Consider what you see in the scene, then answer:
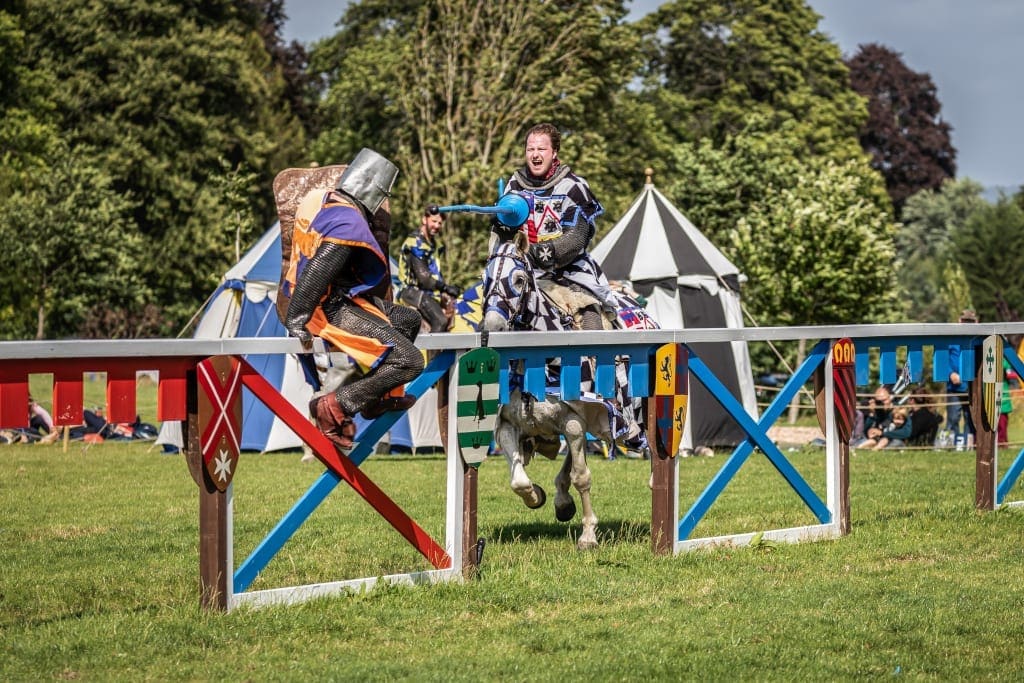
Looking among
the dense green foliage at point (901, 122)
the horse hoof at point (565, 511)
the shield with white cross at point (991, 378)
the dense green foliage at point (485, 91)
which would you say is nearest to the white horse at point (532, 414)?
the horse hoof at point (565, 511)

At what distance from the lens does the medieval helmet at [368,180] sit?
22.5ft

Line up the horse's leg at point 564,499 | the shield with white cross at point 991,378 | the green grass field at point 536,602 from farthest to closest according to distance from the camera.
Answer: the shield with white cross at point 991,378 < the horse's leg at point 564,499 < the green grass field at point 536,602

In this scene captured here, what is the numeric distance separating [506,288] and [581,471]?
1.43 metres

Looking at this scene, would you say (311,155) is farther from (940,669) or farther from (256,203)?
(940,669)

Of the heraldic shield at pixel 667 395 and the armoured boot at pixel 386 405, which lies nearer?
the armoured boot at pixel 386 405

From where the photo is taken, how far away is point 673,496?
819 cm

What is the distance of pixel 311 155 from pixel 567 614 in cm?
3922

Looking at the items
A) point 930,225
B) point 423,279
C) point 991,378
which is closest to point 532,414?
point 991,378

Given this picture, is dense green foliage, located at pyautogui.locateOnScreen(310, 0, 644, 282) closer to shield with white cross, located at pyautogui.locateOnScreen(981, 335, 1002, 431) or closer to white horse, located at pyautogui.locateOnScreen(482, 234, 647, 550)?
shield with white cross, located at pyautogui.locateOnScreen(981, 335, 1002, 431)

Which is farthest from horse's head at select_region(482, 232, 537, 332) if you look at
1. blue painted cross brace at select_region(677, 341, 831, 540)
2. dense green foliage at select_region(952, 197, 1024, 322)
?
dense green foliage at select_region(952, 197, 1024, 322)

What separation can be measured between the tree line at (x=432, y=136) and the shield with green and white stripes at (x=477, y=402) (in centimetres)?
2076

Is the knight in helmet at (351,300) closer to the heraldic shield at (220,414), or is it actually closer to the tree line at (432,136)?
the heraldic shield at (220,414)

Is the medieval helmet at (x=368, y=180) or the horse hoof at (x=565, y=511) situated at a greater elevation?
the medieval helmet at (x=368, y=180)

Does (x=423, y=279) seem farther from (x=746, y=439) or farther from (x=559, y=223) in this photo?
(x=746, y=439)
